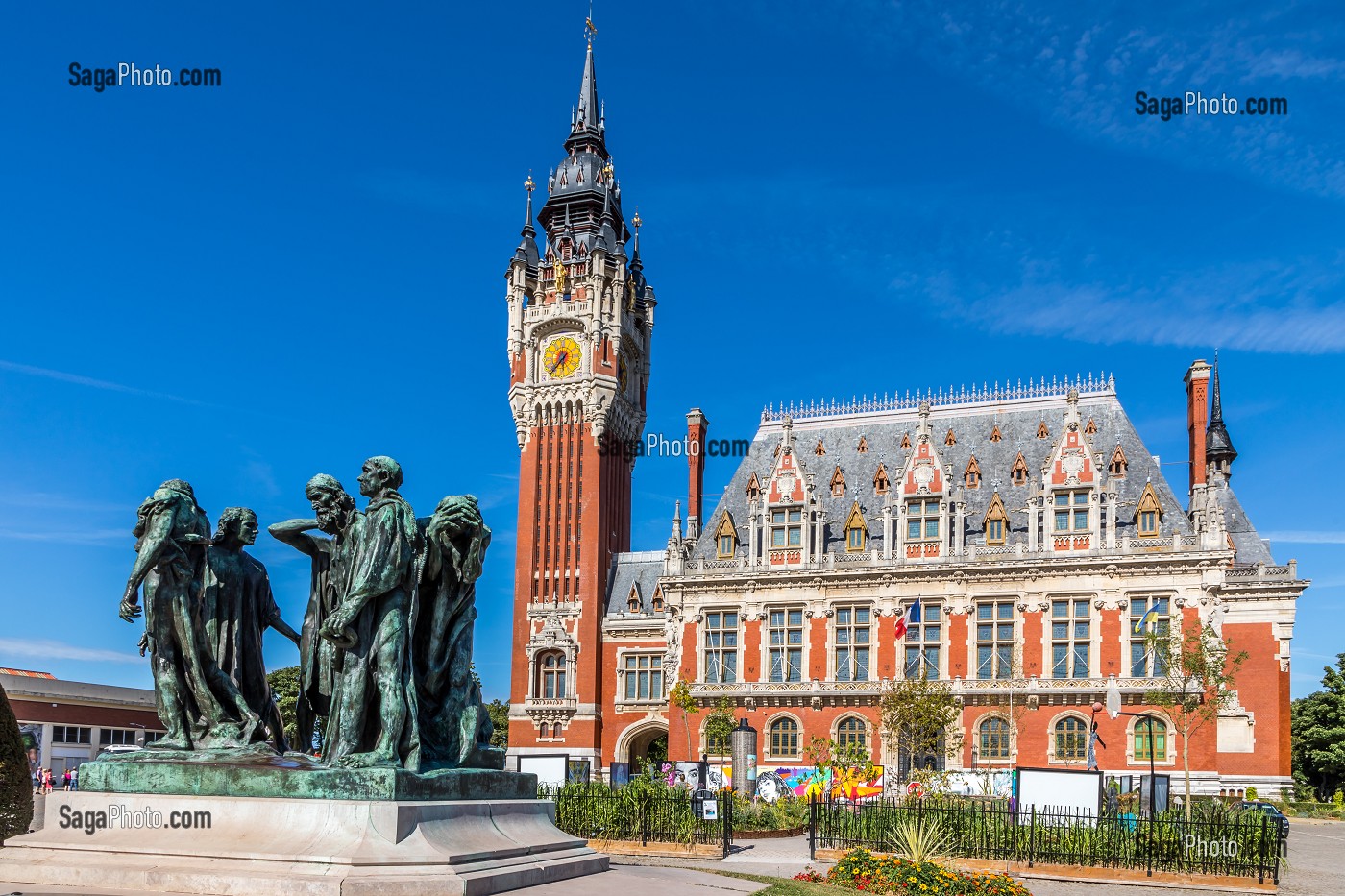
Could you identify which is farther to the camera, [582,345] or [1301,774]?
[1301,774]

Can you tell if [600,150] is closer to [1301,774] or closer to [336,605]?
[1301,774]

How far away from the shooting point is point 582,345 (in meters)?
63.0

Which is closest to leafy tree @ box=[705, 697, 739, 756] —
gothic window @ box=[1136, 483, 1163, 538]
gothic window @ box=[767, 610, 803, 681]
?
gothic window @ box=[767, 610, 803, 681]

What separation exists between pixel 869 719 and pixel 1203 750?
12.0 meters

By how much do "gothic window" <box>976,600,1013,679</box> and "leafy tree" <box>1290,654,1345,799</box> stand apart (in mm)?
26615

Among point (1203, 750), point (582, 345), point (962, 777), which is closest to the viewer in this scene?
point (962, 777)

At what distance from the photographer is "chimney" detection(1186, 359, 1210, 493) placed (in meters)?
47.1

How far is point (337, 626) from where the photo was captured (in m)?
10.2

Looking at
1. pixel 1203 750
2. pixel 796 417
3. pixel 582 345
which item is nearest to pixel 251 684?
pixel 1203 750

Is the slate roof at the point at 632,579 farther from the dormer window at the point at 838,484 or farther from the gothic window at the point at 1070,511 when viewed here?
the gothic window at the point at 1070,511

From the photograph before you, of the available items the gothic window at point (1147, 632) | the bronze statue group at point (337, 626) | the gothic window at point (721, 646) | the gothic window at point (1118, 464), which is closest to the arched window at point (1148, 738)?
the gothic window at point (1147, 632)

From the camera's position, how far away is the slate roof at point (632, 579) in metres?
59.8

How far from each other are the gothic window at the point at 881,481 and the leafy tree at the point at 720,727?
35.3 ft

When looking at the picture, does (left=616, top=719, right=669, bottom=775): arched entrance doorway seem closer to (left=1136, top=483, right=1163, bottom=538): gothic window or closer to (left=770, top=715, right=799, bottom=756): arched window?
(left=770, top=715, right=799, bottom=756): arched window
